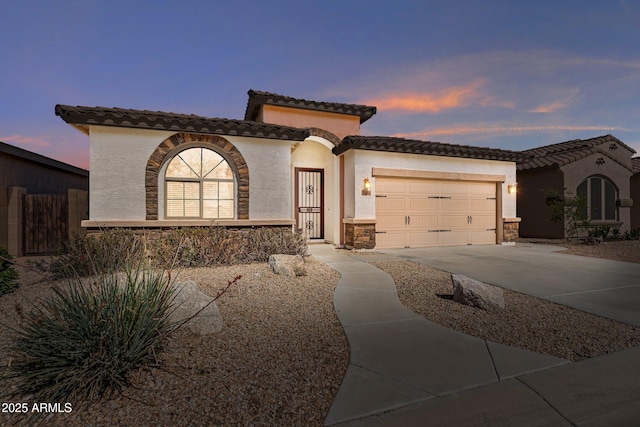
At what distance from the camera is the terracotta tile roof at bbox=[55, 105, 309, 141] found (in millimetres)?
7230

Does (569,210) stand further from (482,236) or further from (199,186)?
(199,186)

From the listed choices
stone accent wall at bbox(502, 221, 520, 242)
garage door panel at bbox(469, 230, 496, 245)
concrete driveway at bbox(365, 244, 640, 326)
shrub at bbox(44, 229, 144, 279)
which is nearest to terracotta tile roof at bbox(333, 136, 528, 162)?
stone accent wall at bbox(502, 221, 520, 242)

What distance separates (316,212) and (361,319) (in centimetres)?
888

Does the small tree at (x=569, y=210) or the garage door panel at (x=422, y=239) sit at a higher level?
the small tree at (x=569, y=210)

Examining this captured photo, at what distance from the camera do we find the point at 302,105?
11.7 meters

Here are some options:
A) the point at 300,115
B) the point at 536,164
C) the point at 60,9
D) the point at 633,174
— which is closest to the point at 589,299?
the point at 300,115

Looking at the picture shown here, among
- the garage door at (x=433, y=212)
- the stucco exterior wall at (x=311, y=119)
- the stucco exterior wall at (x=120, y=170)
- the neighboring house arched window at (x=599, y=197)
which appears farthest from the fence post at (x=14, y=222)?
the neighboring house arched window at (x=599, y=197)

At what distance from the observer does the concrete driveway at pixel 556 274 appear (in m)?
4.81

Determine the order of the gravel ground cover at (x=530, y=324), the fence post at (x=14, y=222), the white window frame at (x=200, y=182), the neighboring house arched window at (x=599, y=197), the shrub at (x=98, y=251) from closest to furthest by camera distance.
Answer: the gravel ground cover at (x=530, y=324)
the shrub at (x=98, y=251)
the white window frame at (x=200, y=182)
the fence post at (x=14, y=222)
the neighboring house arched window at (x=599, y=197)

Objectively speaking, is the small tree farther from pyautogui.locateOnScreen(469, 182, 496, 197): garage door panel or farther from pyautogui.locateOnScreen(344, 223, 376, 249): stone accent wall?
pyautogui.locateOnScreen(344, 223, 376, 249): stone accent wall

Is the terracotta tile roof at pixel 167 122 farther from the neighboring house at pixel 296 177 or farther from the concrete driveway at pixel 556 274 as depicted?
the concrete driveway at pixel 556 274

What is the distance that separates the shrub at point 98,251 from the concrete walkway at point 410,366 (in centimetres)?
464

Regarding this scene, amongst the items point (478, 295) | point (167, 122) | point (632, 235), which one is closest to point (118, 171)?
point (167, 122)

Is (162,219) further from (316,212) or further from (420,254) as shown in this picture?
(420,254)
